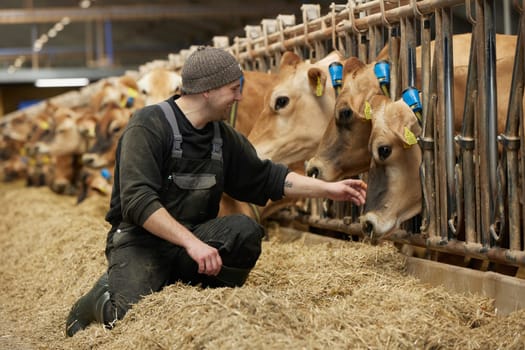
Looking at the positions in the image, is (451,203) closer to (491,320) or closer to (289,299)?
(491,320)

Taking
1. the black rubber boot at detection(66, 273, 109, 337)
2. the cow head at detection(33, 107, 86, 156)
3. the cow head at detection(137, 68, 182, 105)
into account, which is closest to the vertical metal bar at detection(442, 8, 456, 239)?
the black rubber boot at detection(66, 273, 109, 337)

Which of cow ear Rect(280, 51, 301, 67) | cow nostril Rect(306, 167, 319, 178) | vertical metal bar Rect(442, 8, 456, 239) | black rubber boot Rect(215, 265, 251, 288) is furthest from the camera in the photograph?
cow ear Rect(280, 51, 301, 67)

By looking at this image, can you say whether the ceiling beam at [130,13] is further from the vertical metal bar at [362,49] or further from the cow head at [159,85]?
the vertical metal bar at [362,49]

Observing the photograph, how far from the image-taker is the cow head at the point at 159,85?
7832 millimetres

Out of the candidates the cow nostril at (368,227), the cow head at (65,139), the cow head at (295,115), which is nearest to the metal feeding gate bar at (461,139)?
the cow nostril at (368,227)

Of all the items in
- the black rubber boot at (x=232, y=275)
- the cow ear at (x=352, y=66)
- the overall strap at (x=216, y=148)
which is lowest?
the black rubber boot at (x=232, y=275)

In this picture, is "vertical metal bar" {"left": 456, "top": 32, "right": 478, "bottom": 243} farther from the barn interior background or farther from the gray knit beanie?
the gray knit beanie

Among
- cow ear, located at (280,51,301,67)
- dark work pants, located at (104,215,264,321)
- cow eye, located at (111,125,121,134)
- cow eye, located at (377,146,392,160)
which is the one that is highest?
cow ear, located at (280,51,301,67)

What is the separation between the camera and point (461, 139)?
13.8 ft

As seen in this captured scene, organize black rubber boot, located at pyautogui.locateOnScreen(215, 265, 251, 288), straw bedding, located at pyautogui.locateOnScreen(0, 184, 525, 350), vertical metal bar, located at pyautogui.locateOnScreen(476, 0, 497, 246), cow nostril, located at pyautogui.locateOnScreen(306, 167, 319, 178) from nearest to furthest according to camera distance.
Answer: straw bedding, located at pyautogui.locateOnScreen(0, 184, 525, 350)
vertical metal bar, located at pyautogui.locateOnScreen(476, 0, 497, 246)
black rubber boot, located at pyautogui.locateOnScreen(215, 265, 251, 288)
cow nostril, located at pyautogui.locateOnScreen(306, 167, 319, 178)

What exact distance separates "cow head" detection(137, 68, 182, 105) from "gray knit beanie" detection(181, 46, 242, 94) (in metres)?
3.55

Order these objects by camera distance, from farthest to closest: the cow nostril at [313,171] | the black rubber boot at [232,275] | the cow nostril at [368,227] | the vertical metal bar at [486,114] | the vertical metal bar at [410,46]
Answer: the cow nostril at [313,171], the vertical metal bar at [410,46], the cow nostril at [368,227], the black rubber boot at [232,275], the vertical metal bar at [486,114]

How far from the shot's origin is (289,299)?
362 centimetres

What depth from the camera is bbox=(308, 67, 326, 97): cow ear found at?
5371mm
